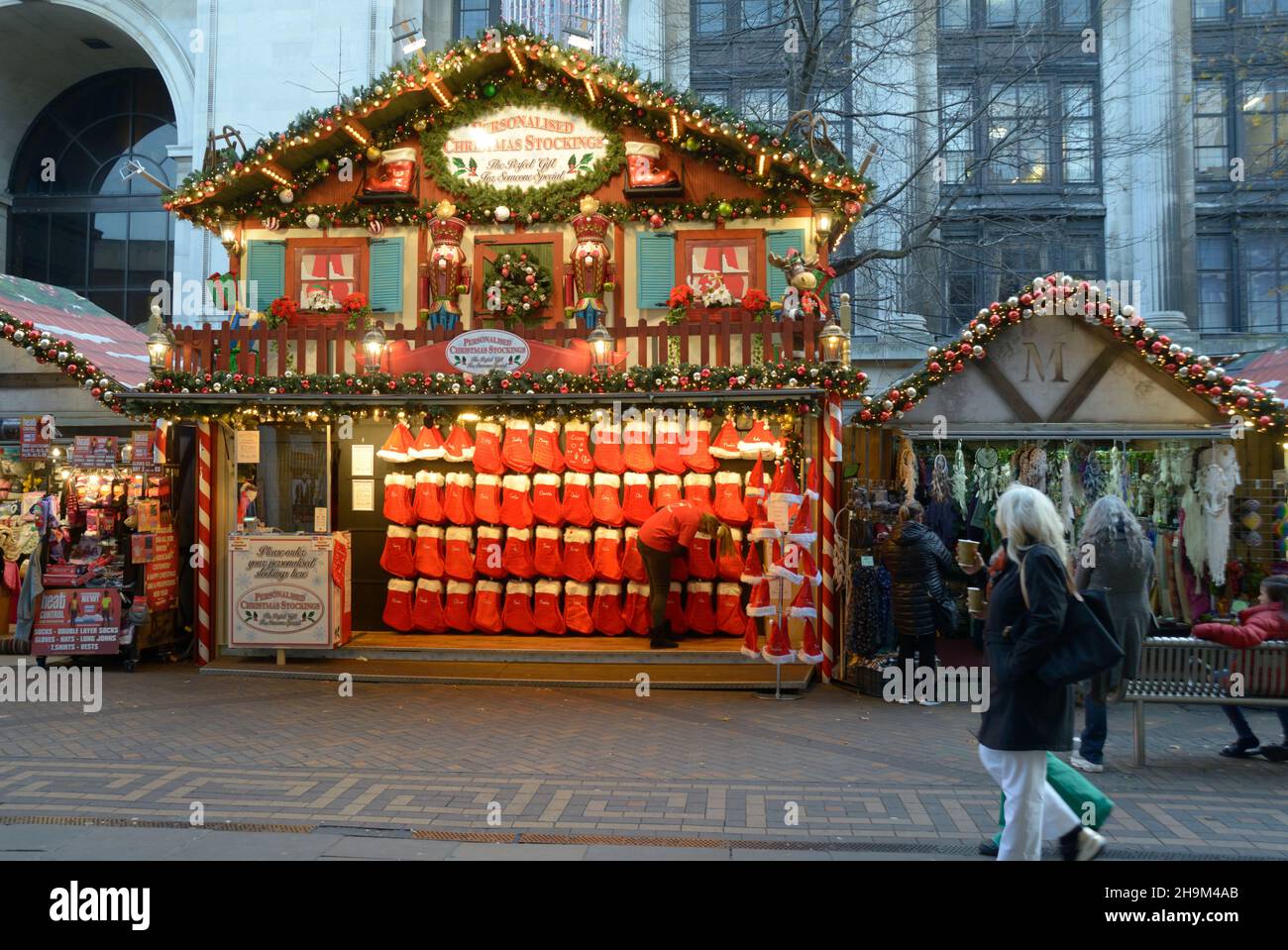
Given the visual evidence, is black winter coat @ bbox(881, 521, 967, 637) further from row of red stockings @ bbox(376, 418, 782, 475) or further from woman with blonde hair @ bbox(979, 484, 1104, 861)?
woman with blonde hair @ bbox(979, 484, 1104, 861)

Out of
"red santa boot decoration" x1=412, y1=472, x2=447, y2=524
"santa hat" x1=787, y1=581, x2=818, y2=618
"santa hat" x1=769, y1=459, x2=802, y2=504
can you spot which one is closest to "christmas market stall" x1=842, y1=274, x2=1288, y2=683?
"santa hat" x1=769, y1=459, x2=802, y2=504

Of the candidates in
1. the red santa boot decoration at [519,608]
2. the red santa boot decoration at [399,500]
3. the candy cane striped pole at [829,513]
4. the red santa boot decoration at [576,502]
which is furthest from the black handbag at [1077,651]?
the red santa boot decoration at [399,500]

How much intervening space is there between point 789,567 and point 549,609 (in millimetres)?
3319

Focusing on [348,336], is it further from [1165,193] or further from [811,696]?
[1165,193]

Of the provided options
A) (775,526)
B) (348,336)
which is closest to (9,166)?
(348,336)

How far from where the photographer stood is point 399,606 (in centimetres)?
1210

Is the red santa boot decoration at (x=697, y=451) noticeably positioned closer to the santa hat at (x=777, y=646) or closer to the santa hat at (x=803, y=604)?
the santa hat at (x=803, y=604)

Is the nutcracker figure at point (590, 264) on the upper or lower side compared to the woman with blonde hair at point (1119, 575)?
upper

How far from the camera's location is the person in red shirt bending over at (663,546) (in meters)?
10.9

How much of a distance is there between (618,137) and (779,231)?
7.71 ft

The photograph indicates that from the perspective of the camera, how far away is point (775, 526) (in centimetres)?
997

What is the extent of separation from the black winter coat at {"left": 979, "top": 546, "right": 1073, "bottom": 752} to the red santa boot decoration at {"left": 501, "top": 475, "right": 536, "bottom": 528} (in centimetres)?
763

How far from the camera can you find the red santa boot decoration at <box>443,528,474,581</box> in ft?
39.1

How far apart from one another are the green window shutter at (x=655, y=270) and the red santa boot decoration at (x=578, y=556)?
2.96 meters
